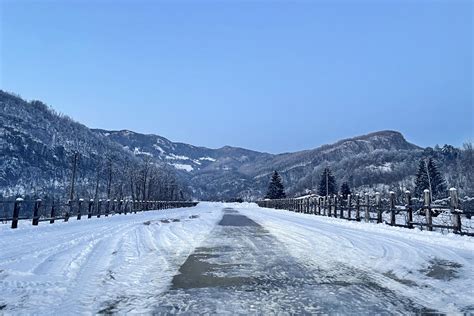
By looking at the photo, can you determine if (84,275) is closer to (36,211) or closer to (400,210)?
(36,211)

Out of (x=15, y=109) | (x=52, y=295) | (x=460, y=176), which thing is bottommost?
(x=52, y=295)

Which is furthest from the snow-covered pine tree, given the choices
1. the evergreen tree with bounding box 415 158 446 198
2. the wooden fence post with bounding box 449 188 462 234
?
the wooden fence post with bounding box 449 188 462 234

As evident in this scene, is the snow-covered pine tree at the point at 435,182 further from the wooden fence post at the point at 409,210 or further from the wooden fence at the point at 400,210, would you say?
the wooden fence post at the point at 409,210

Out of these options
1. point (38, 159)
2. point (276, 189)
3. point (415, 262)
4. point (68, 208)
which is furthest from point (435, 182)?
point (38, 159)

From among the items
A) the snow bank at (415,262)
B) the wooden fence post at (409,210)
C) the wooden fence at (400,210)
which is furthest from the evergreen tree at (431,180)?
the snow bank at (415,262)

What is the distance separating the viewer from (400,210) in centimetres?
1606

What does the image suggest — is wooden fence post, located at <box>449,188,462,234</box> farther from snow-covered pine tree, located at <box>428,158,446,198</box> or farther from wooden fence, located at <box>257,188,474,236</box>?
snow-covered pine tree, located at <box>428,158,446,198</box>

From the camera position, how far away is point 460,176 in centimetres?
10588

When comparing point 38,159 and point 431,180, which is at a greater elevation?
point 38,159

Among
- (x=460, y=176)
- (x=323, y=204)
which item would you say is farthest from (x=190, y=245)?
(x=460, y=176)

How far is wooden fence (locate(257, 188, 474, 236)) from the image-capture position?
12633 millimetres

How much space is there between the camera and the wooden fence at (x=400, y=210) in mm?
12633

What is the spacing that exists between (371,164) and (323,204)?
17168 cm

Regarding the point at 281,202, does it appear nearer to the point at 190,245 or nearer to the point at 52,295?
the point at 190,245
